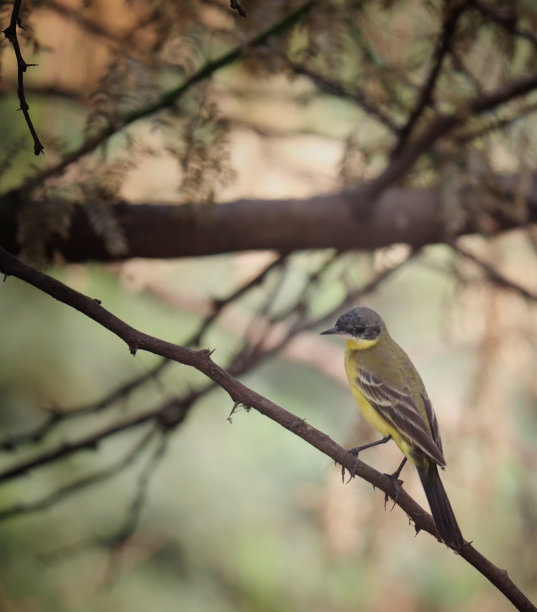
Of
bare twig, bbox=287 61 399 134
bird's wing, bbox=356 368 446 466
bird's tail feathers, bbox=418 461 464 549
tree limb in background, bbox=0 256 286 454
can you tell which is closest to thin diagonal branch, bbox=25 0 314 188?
bare twig, bbox=287 61 399 134

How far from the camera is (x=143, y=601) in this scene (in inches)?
157

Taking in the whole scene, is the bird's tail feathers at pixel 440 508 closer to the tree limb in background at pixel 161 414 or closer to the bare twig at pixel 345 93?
the tree limb in background at pixel 161 414

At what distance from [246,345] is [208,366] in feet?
4.87

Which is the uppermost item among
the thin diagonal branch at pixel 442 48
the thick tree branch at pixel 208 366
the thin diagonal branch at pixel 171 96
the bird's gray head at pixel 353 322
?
the thin diagonal branch at pixel 442 48

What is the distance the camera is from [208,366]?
3.62ft

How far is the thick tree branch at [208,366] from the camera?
104cm

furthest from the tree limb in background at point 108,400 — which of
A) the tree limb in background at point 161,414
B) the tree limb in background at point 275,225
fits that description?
the tree limb in background at point 275,225

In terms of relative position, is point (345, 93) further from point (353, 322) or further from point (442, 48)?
point (353, 322)

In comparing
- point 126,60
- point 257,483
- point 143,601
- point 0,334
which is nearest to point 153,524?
point 143,601

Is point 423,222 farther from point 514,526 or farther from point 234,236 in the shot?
point 514,526

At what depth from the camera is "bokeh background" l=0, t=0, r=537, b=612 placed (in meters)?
2.40

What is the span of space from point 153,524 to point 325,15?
3.05 metres

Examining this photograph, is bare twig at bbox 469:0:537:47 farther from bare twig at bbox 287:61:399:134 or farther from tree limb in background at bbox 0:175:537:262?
tree limb in background at bbox 0:175:537:262

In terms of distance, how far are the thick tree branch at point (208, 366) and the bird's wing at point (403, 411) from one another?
0.61 m
